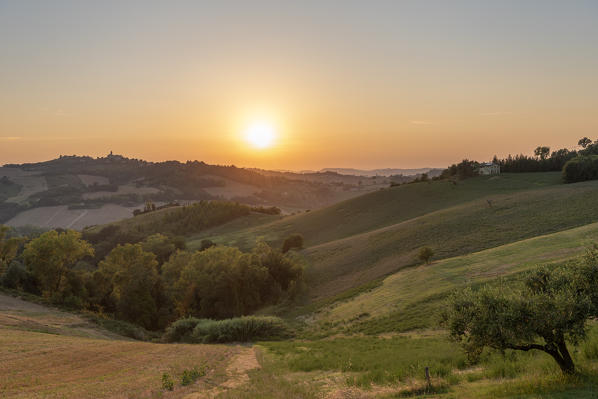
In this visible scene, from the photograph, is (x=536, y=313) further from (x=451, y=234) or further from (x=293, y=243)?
(x=293, y=243)

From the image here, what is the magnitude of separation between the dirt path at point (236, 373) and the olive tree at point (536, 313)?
10.8m

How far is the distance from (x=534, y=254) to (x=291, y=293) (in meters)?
31.2

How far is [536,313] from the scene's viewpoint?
479 inches

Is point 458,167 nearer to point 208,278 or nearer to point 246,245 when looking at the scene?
point 246,245

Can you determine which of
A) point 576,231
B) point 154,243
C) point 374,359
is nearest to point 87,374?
point 374,359

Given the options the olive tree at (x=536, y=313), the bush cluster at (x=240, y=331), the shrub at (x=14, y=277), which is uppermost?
the olive tree at (x=536, y=313)

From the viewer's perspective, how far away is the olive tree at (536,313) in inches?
478

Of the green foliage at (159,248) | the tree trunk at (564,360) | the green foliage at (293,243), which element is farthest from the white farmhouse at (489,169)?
the tree trunk at (564,360)

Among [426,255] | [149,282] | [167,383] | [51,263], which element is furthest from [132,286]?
[426,255]

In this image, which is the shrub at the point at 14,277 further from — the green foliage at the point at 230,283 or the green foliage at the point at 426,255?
the green foliage at the point at 426,255

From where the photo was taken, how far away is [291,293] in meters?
53.2

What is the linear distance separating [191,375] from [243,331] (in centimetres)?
1674

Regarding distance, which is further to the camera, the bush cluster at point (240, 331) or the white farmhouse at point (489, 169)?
the white farmhouse at point (489, 169)

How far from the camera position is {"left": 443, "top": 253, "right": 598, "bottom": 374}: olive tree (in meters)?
12.1
